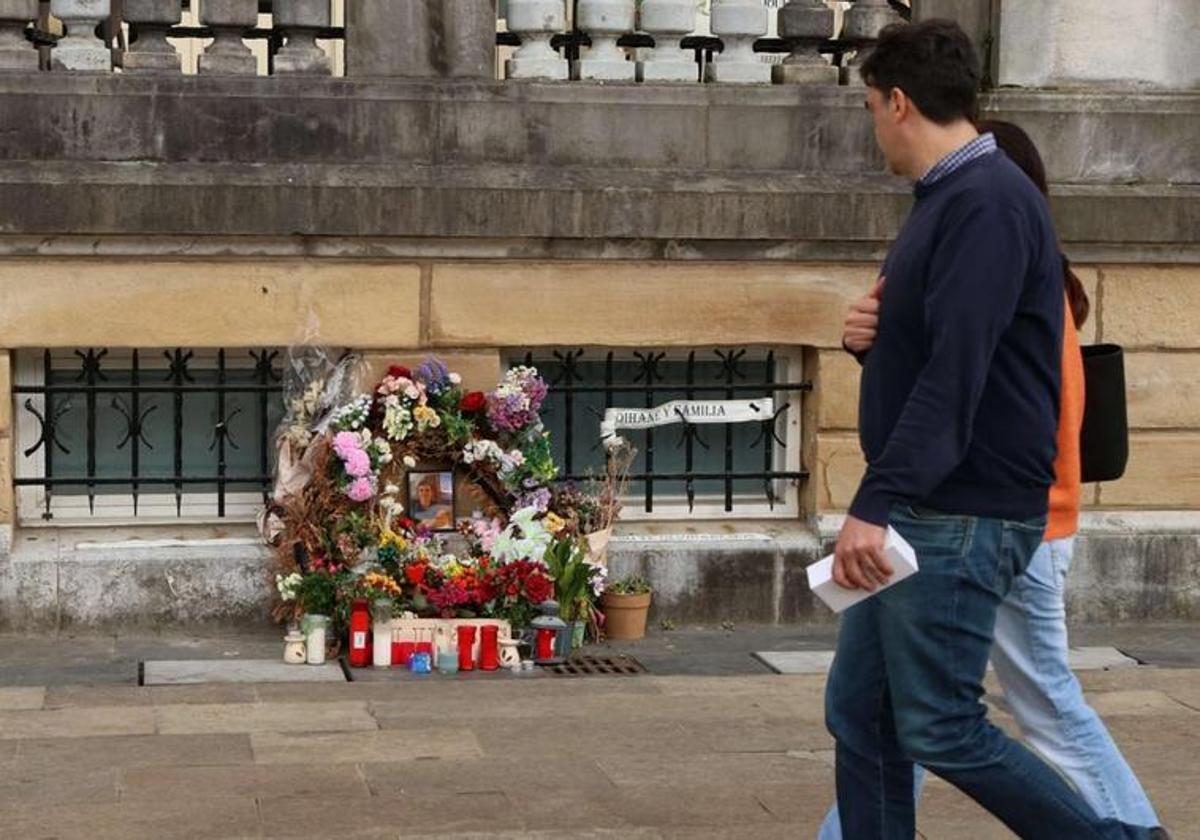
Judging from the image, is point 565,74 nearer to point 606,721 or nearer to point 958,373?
point 606,721

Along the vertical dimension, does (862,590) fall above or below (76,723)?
above

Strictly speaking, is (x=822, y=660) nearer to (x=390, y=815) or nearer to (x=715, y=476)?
(x=715, y=476)

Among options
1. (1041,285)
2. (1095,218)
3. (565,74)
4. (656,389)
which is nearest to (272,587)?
(656,389)

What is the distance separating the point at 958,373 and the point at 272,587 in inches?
195

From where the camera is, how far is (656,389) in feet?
31.6

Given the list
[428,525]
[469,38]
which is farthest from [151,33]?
[428,525]

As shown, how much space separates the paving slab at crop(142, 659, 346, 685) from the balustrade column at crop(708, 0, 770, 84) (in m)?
2.93

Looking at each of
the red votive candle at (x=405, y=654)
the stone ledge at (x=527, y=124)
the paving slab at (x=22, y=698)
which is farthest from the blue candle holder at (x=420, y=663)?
the stone ledge at (x=527, y=124)

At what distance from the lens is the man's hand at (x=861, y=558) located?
15.2ft

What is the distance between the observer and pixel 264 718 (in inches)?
298

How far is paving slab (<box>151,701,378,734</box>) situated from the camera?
24.3 ft

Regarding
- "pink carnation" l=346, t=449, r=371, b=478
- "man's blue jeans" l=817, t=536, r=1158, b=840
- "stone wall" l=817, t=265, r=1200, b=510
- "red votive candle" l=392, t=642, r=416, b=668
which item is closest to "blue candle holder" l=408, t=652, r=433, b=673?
"red votive candle" l=392, t=642, r=416, b=668

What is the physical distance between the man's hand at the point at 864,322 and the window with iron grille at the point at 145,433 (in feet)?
15.4

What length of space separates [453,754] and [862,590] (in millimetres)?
2588
